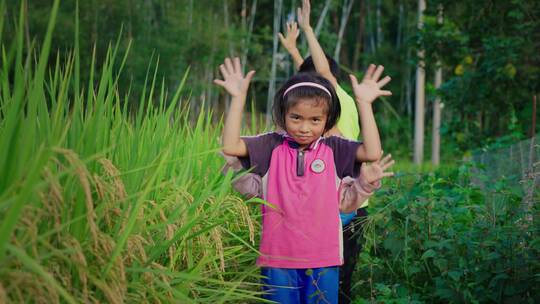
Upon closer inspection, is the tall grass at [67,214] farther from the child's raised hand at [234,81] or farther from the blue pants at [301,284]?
the child's raised hand at [234,81]

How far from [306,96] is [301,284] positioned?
71 centimetres

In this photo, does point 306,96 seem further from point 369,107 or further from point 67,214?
point 67,214

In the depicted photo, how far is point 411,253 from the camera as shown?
13.1 feet

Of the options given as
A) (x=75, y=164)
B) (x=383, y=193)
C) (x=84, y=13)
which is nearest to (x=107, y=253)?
(x=75, y=164)

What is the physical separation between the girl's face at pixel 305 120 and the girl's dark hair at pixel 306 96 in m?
0.02

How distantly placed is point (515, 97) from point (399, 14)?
13904 mm

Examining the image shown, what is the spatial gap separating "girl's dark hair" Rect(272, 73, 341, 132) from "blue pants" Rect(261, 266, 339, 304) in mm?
545

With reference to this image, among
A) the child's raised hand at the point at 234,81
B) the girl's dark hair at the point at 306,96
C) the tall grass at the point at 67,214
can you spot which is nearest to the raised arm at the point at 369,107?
the girl's dark hair at the point at 306,96

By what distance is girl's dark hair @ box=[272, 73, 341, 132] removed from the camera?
9.90 ft

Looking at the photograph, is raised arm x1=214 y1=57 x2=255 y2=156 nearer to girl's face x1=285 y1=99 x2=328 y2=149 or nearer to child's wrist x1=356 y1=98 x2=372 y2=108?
girl's face x1=285 y1=99 x2=328 y2=149

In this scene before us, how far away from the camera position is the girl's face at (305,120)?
296cm

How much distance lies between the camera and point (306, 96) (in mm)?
3010

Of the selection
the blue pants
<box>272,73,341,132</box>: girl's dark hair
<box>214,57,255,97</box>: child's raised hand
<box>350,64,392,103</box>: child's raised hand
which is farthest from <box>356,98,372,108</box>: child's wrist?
the blue pants

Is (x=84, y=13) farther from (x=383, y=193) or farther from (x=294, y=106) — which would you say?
(x=294, y=106)
